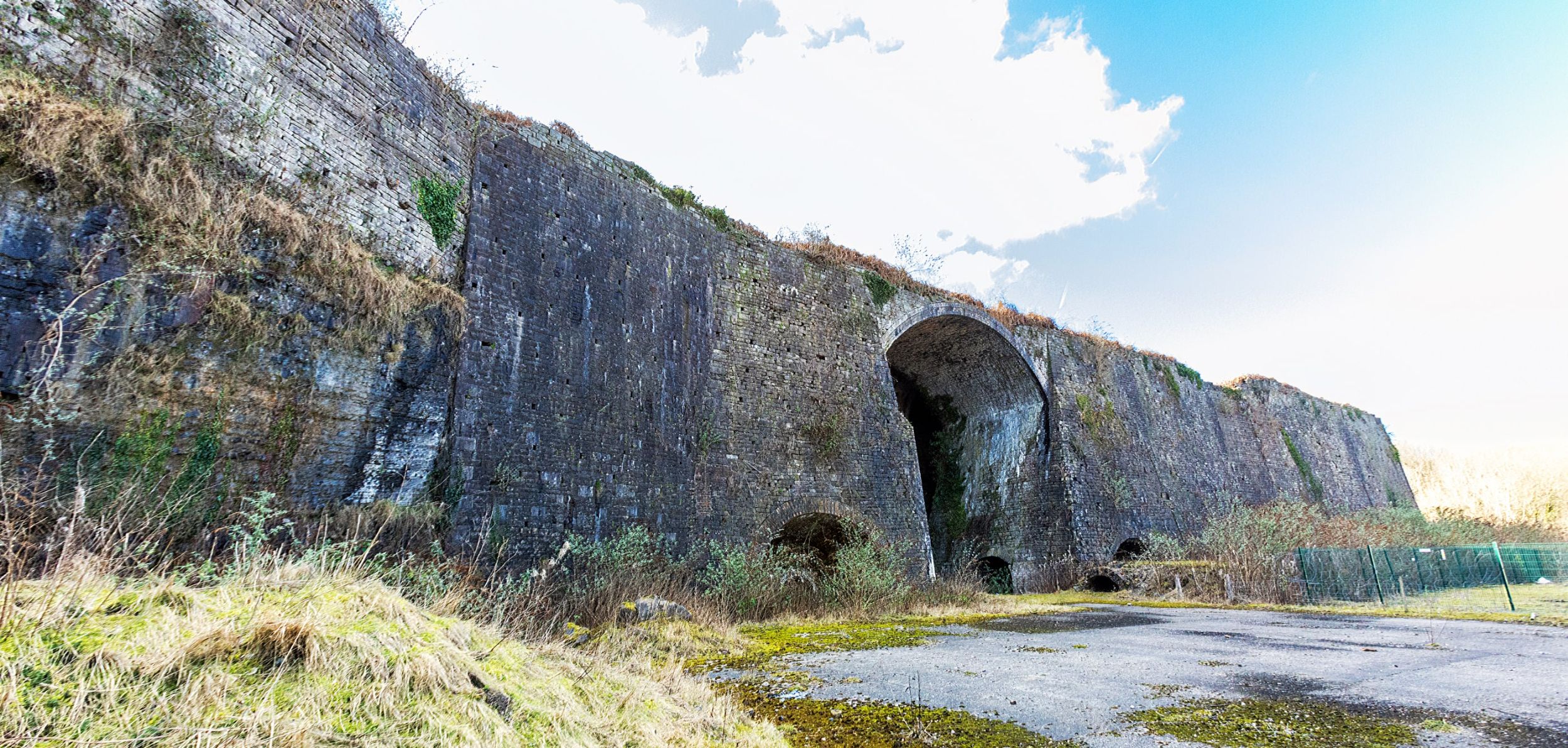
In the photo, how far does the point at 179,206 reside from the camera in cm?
577

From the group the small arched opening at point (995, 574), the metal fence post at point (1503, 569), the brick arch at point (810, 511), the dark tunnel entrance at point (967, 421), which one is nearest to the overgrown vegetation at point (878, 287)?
the dark tunnel entrance at point (967, 421)

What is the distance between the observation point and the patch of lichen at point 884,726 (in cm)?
339

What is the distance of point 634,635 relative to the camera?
6.60 metres

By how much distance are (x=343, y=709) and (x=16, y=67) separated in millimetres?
6007

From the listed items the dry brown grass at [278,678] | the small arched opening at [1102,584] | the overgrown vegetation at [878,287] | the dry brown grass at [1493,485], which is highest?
the overgrown vegetation at [878,287]

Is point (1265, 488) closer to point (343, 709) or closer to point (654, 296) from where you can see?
point (654, 296)

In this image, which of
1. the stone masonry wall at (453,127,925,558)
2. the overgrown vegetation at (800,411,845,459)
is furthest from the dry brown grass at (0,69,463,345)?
the overgrown vegetation at (800,411,845,459)

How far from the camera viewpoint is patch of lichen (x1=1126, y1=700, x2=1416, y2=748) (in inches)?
129

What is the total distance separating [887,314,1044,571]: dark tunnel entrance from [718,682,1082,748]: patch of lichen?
43.3 ft

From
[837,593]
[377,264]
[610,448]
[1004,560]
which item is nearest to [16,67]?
[377,264]

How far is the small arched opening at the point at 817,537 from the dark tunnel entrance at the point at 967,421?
526 cm

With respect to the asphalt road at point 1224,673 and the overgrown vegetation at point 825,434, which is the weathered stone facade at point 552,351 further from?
the asphalt road at point 1224,673

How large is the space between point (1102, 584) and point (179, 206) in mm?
17839

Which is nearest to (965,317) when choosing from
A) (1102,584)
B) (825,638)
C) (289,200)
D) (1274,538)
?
(1102,584)
